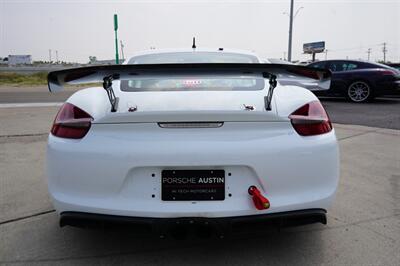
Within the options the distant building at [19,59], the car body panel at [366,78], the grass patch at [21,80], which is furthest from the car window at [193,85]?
the distant building at [19,59]

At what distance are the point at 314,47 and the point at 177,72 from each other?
67588 mm

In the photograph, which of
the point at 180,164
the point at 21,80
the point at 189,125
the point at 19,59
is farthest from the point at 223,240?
the point at 19,59

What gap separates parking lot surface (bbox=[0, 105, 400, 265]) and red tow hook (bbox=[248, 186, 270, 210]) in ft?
1.57

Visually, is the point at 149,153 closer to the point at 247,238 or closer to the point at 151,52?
the point at 247,238

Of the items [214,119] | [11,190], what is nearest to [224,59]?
[214,119]

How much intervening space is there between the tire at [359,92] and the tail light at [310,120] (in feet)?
32.6

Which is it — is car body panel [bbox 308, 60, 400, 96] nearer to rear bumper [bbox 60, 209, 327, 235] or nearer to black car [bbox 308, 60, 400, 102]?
black car [bbox 308, 60, 400, 102]

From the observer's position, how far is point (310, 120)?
219 centimetres

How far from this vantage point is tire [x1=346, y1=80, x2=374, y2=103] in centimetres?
1124

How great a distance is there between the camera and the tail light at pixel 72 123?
84.0 inches

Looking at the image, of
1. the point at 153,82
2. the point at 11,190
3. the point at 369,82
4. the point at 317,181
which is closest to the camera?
the point at 317,181

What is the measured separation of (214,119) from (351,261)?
1233 millimetres

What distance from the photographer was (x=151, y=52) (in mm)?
3502

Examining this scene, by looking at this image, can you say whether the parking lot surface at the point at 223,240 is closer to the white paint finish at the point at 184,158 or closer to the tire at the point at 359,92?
the white paint finish at the point at 184,158
